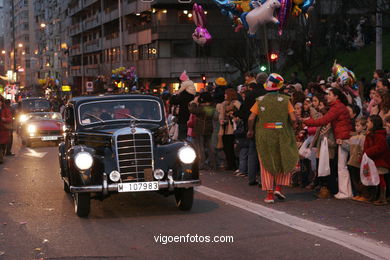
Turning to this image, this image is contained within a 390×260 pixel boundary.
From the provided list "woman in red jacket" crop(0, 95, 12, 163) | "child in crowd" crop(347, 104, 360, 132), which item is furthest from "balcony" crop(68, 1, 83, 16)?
"child in crowd" crop(347, 104, 360, 132)

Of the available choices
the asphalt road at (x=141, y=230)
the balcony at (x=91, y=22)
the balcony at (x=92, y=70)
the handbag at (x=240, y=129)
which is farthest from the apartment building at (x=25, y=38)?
the asphalt road at (x=141, y=230)

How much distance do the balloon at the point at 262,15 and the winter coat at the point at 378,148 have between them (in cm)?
791

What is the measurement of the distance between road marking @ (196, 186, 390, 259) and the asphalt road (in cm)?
14

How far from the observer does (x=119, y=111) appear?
41.2 ft

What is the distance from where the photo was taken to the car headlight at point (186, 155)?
36.5 ft

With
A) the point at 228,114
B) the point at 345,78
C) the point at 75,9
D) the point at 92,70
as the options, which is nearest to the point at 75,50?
the point at 75,9

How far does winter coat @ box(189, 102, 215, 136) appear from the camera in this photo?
17109 mm

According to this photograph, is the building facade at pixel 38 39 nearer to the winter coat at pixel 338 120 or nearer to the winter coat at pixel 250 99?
the winter coat at pixel 250 99

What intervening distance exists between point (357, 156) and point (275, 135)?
1.41 meters

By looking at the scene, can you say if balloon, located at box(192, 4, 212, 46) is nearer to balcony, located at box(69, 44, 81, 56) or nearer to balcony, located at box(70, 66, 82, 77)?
balcony, located at box(70, 66, 82, 77)

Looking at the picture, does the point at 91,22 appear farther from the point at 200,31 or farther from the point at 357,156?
the point at 357,156

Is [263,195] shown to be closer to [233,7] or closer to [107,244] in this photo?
[107,244]

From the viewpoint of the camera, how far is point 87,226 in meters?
10.1

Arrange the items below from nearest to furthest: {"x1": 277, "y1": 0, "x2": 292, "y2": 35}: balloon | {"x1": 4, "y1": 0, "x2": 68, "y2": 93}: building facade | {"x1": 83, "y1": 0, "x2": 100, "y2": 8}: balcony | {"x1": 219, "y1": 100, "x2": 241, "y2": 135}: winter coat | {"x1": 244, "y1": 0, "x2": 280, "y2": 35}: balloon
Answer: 1. {"x1": 219, "y1": 100, "x2": 241, "y2": 135}: winter coat
2. {"x1": 244, "y1": 0, "x2": 280, "y2": 35}: balloon
3. {"x1": 277, "y1": 0, "x2": 292, "y2": 35}: balloon
4. {"x1": 83, "y1": 0, "x2": 100, "y2": 8}: balcony
5. {"x1": 4, "y1": 0, "x2": 68, "y2": 93}: building facade
